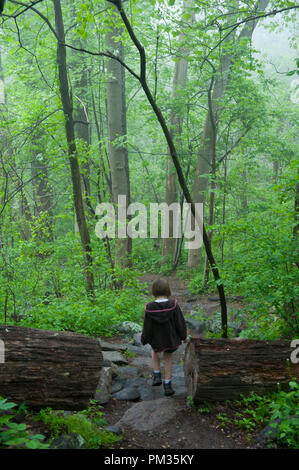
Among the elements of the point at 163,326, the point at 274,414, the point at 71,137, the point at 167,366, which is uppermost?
the point at 71,137

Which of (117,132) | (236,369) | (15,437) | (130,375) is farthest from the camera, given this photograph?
(117,132)

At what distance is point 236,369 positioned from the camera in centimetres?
400

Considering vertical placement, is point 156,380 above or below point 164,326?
below

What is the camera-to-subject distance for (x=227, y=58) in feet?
40.0

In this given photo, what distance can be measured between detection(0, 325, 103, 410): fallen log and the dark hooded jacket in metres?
1.12

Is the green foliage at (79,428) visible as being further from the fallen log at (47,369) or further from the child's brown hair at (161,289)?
the child's brown hair at (161,289)

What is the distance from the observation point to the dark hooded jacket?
192 inches

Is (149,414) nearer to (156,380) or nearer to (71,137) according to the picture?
(156,380)

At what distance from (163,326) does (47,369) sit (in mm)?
1799

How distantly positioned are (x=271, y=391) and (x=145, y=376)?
2.22 meters

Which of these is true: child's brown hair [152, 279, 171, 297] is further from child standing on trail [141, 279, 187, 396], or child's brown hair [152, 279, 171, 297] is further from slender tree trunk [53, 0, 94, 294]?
slender tree trunk [53, 0, 94, 294]

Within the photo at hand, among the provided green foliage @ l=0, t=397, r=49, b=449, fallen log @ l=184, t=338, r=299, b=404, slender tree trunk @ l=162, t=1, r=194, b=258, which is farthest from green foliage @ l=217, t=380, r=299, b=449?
slender tree trunk @ l=162, t=1, r=194, b=258

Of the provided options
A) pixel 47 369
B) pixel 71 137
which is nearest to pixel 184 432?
pixel 47 369

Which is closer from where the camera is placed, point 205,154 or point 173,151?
point 173,151
